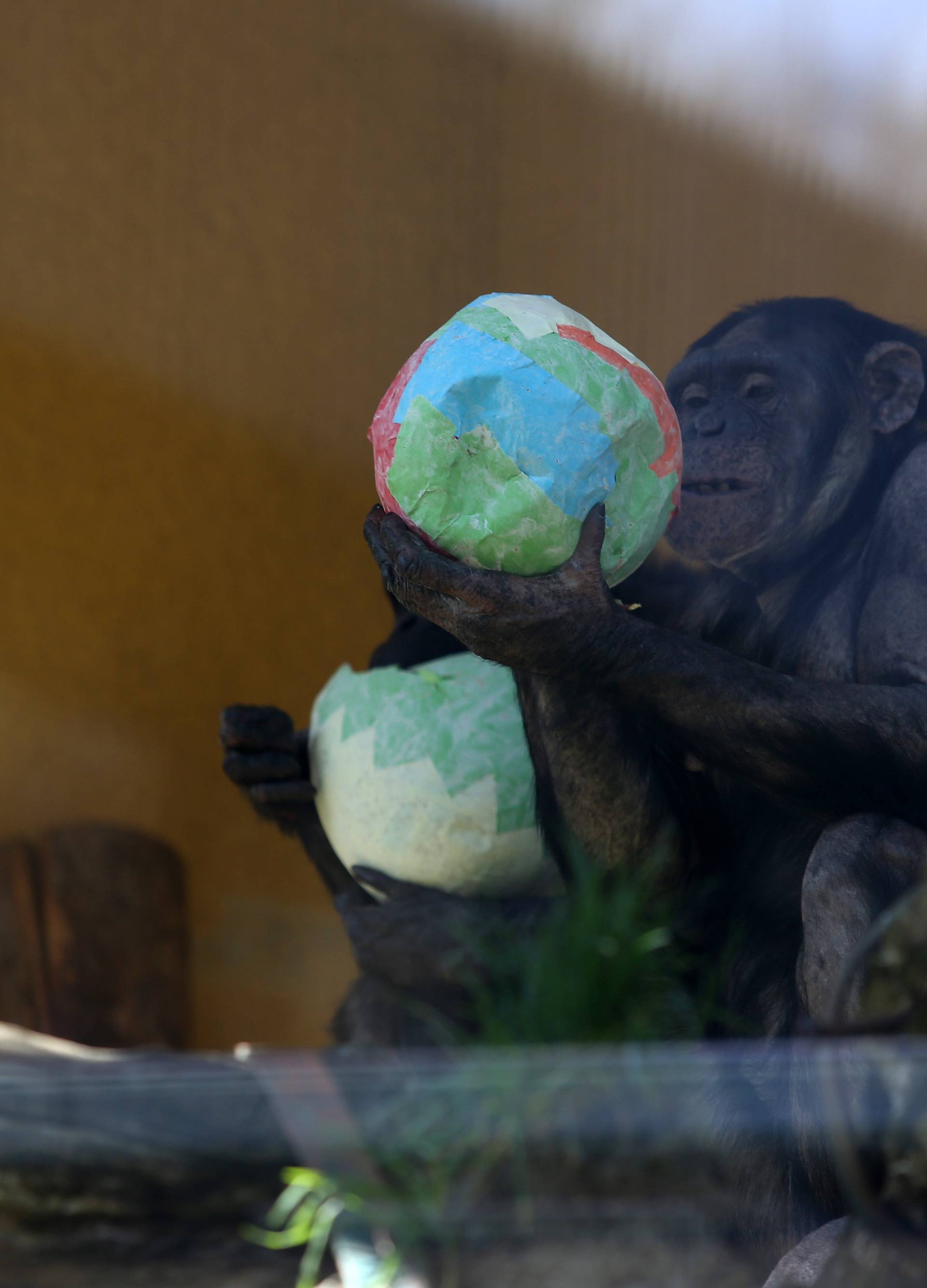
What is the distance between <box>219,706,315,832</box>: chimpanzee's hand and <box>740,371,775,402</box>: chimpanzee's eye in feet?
2.33

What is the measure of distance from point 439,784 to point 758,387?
1.98ft

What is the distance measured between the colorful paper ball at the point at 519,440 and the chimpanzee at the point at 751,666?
3 cm

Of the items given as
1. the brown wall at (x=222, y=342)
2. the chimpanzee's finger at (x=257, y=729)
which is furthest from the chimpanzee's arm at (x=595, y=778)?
the brown wall at (x=222, y=342)

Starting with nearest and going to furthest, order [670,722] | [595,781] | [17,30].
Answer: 1. [670,722]
2. [595,781]
3. [17,30]

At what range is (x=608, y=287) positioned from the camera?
3.34 metres

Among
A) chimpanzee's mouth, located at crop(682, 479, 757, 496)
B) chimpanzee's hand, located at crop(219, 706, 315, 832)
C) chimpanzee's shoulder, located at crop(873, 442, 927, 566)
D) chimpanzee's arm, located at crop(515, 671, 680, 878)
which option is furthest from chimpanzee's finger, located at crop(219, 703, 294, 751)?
chimpanzee's shoulder, located at crop(873, 442, 927, 566)

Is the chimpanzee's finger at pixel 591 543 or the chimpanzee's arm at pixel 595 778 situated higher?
the chimpanzee's finger at pixel 591 543

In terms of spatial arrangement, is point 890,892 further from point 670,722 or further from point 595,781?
point 595,781

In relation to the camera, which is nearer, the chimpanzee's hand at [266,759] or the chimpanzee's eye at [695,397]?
the chimpanzee's eye at [695,397]

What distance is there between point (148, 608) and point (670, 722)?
8.60ft

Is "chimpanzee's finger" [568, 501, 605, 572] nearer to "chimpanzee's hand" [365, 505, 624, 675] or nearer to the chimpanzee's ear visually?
"chimpanzee's hand" [365, 505, 624, 675]

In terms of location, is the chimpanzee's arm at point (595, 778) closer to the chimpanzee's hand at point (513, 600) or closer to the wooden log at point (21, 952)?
the chimpanzee's hand at point (513, 600)

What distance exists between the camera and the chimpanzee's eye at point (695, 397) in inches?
68.2

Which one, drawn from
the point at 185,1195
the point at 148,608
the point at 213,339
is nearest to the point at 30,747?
the point at 148,608
